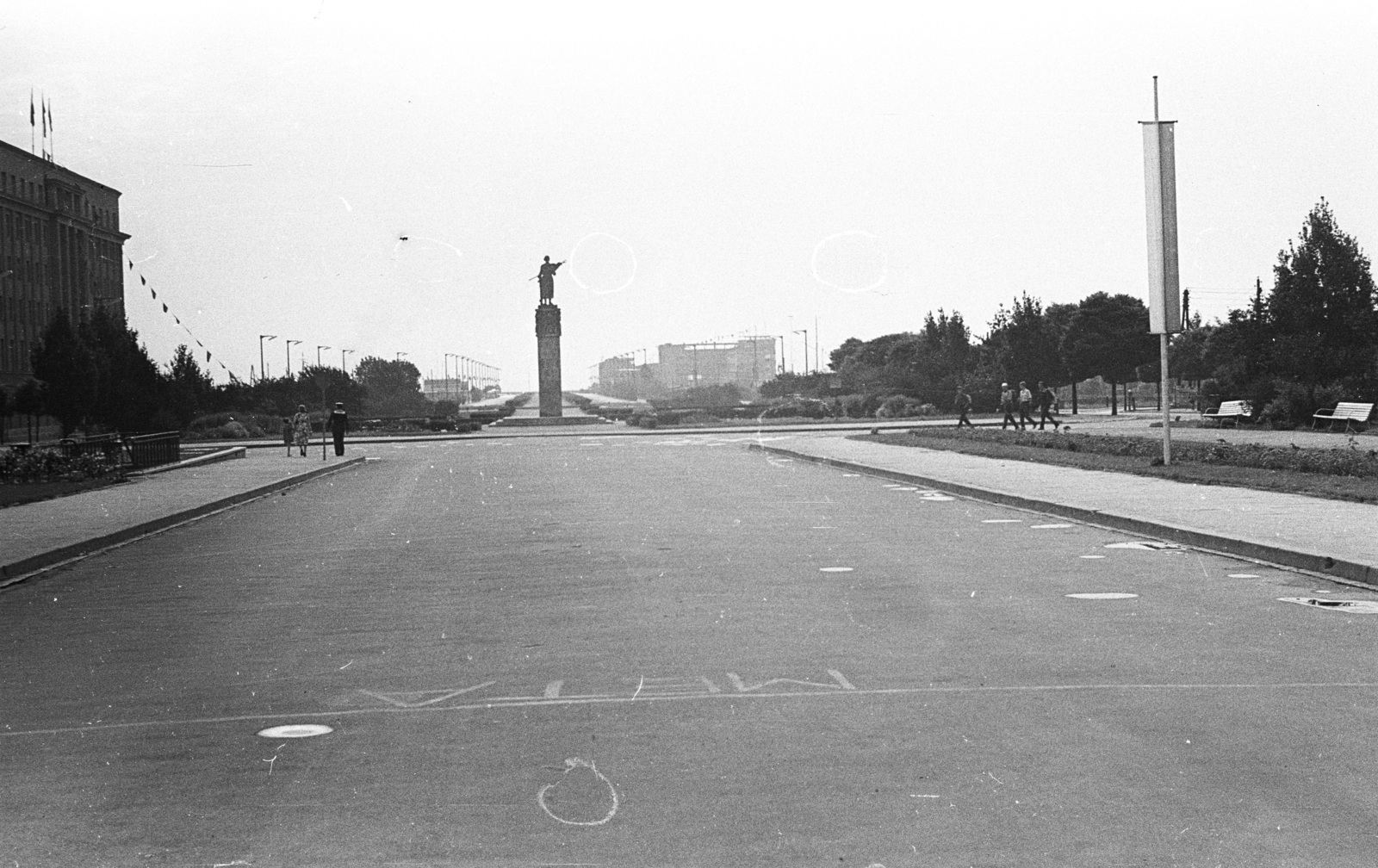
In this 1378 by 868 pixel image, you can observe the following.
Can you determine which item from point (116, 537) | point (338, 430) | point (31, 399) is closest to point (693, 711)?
point (116, 537)

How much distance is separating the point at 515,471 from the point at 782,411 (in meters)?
47.2

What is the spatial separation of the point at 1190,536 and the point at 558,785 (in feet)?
34.2

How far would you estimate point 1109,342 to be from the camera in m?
86.2

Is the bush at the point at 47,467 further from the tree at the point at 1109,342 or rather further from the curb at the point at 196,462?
the tree at the point at 1109,342

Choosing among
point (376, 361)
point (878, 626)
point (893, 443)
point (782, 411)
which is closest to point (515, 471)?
point (893, 443)

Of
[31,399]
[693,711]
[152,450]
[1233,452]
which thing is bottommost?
[693,711]

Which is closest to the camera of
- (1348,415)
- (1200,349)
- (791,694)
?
(791,694)

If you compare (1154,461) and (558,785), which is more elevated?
(1154,461)

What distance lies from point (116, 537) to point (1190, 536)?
11.8 m

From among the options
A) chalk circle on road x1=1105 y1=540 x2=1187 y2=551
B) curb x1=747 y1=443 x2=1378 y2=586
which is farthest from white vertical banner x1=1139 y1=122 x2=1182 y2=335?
chalk circle on road x1=1105 y1=540 x2=1187 y2=551

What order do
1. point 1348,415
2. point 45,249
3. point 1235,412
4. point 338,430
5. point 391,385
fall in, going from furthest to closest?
point 391,385
point 45,249
point 1235,412
point 338,430
point 1348,415

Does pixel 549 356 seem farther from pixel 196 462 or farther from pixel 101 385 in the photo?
pixel 196 462

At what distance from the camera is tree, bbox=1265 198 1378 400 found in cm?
4119

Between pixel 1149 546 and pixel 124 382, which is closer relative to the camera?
pixel 1149 546
